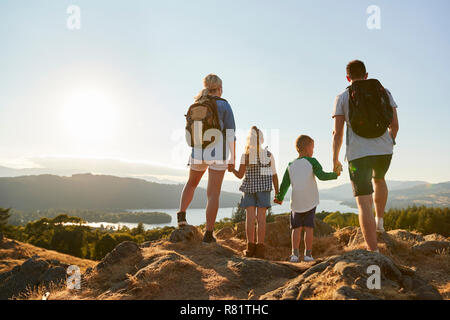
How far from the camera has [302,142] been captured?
6195 mm

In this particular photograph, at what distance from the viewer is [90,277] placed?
16.8 ft

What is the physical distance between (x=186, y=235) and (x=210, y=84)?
306 cm

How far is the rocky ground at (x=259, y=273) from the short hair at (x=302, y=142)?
2.27m

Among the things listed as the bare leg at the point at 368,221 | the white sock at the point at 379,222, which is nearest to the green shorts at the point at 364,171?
the bare leg at the point at 368,221

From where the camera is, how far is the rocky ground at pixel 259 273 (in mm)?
3227

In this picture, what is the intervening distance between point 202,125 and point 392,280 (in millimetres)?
3725

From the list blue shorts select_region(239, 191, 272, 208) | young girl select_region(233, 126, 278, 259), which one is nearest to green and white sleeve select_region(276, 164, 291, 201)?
young girl select_region(233, 126, 278, 259)

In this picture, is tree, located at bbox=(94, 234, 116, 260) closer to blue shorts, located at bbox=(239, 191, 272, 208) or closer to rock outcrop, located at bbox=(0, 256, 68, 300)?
rock outcrop, located at bbox=(0, 256, 68, 300)

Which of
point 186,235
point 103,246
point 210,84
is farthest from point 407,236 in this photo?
point 103,246

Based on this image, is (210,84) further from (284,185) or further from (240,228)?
(240,228)

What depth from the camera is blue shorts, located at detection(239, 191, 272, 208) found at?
6.19 metres

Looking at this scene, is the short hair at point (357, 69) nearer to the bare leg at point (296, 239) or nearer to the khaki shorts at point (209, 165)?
the khaki shorts at point (209, 165)
